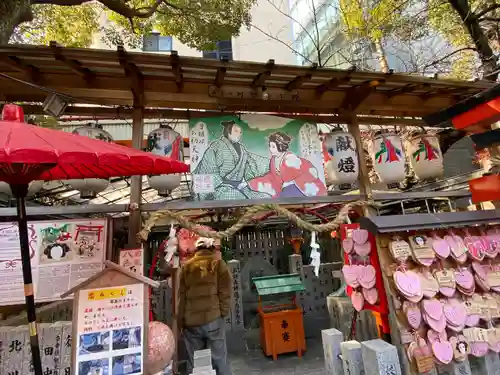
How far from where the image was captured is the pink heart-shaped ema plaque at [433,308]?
339cm

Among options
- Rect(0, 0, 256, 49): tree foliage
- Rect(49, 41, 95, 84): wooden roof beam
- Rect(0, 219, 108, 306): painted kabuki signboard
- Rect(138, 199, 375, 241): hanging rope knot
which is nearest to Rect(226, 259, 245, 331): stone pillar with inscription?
Rect(138, 199, 375, 241): hanging rope knot

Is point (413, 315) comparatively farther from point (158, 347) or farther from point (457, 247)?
Answer: point (158, 347)

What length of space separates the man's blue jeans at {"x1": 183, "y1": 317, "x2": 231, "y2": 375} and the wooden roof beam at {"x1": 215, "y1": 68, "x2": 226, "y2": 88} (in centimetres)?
386

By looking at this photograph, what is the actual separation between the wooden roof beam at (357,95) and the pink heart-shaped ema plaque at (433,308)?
291 centimetres

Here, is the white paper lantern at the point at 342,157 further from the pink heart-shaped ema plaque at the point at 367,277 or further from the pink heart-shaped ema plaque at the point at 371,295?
the pink heart-shaped ema plaque at the point at 371,295

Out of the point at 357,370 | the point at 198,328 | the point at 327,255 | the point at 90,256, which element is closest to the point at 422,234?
the point at 357,370

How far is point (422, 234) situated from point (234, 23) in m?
7.48

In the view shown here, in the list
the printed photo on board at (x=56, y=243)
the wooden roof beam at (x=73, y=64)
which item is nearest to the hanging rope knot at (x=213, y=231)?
the printed photo on board at (x=56, y=243)

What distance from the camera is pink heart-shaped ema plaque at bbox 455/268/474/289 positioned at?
3.67 m

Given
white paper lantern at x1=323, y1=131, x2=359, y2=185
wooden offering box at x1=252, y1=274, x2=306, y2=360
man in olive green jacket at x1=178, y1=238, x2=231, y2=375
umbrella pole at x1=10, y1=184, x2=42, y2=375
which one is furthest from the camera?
wooden offering box at x1=252, y1=274, x2=306, y2=360

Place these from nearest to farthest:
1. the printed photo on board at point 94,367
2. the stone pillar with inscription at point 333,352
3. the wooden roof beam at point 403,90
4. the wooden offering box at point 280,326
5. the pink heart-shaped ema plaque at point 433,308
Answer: the printed photo on board at point 94,367, the stone pillar with inscription at point 333,352, the pink heart-shaped ema plaque at point 433,308, the wooden roof beam at point 403,90, the wooden offering box at point 280,326

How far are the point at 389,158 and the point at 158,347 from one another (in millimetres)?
3935

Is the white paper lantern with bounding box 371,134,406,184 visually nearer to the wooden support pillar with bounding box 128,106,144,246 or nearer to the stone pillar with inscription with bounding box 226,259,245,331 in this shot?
the wooden support pillar with bounding box 128,106,144,246

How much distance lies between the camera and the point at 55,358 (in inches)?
131
